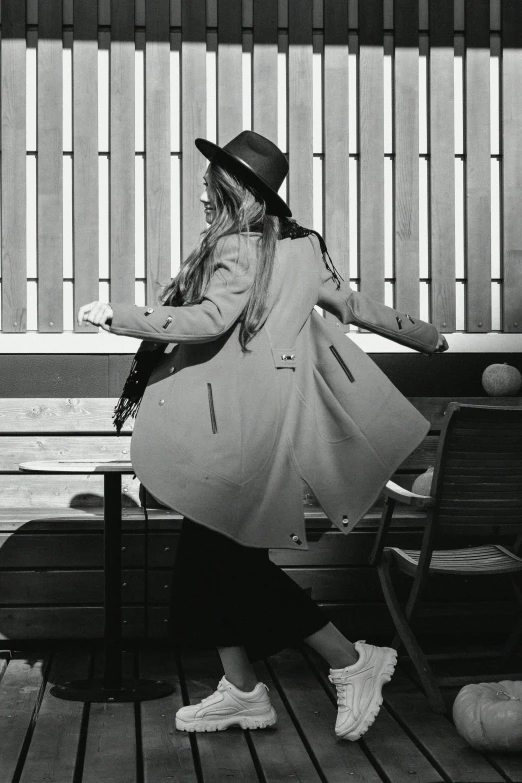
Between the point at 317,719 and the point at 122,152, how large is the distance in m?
3.22

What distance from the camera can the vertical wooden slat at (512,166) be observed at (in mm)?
5621

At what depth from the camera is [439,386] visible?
568 cm

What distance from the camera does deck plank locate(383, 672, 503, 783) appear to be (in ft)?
9.43

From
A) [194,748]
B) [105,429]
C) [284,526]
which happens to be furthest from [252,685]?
[105,429]

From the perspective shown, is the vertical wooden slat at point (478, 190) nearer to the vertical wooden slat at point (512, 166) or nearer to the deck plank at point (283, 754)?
the vertical wooden slat at point (512, 166)

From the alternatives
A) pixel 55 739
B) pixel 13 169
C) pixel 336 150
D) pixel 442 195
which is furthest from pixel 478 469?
pixel 13 169

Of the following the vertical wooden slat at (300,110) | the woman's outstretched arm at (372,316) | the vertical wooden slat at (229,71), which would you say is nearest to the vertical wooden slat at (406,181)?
the vertical wooden slat at (300,110)

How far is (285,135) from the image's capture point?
559 centimetres

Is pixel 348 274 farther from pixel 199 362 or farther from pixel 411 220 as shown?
pixel 199 362

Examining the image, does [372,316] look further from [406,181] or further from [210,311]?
[406,181]

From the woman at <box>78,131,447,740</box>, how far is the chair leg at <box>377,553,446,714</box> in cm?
39

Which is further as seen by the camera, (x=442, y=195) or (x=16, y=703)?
(x=442, y=195)

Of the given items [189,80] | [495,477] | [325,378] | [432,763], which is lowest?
[432,763]

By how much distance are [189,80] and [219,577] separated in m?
3.22
